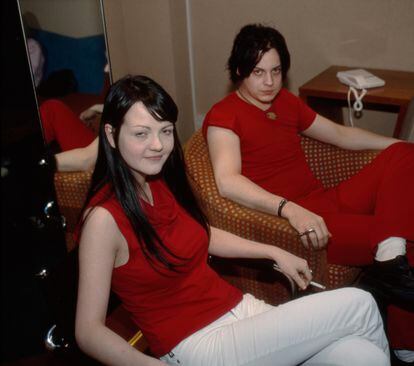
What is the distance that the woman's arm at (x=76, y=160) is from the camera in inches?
69.7

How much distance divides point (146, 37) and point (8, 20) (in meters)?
2.18

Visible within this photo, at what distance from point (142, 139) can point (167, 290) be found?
380mm

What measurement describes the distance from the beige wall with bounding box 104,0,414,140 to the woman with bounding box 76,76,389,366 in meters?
1.88

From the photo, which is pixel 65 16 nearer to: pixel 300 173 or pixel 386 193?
pixel 300 173

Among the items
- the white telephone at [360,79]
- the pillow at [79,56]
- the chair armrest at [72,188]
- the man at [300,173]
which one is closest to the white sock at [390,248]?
the man at [300,173]

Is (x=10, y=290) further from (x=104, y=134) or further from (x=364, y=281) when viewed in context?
(x=364, y=281)

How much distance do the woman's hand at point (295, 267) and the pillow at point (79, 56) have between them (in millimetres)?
1345

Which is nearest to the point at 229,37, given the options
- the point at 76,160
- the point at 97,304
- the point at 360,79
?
the point at 360,79

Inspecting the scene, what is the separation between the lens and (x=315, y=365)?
117 cm

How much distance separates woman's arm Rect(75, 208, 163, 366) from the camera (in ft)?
3.29

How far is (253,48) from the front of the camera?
1766mm

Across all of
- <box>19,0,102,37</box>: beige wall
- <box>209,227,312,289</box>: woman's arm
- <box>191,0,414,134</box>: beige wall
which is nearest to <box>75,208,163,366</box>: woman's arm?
<box>209,227,312,289</box>: woman's arm

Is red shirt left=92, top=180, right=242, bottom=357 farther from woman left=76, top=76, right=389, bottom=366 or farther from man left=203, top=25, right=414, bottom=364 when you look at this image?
man left=203, top=25, right=414, bottom=364

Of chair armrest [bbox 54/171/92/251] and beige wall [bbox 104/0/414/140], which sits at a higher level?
beige wall [bbox 104/0/414/140]
